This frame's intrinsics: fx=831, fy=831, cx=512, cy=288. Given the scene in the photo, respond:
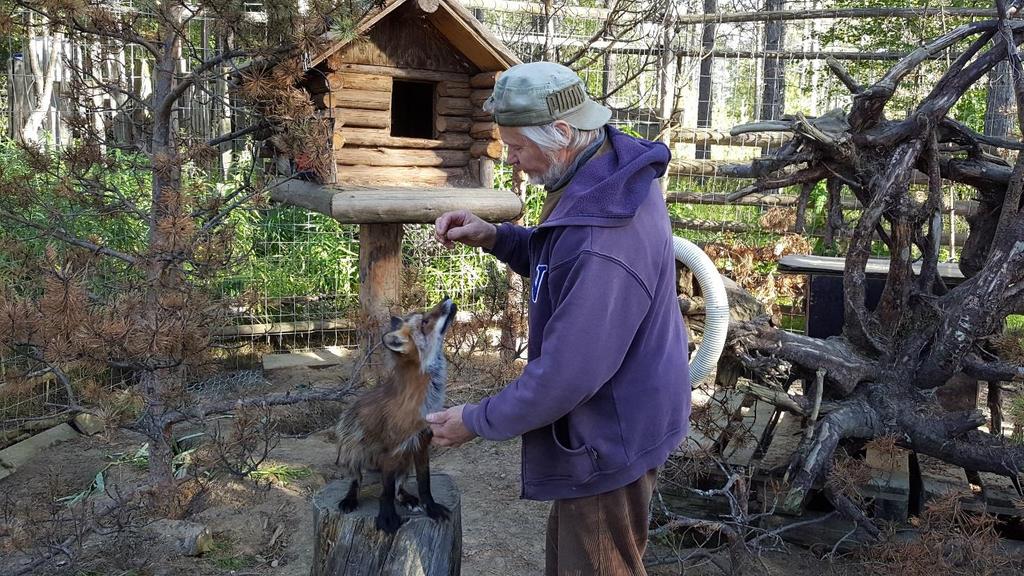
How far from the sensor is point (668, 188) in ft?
32.8

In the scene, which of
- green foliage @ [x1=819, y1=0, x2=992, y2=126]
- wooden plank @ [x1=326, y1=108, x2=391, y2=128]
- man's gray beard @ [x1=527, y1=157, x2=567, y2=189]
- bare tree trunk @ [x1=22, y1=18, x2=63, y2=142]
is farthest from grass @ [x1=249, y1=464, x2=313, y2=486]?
green foliage @ [x1=819, y1=0, x2=992, y2=126]

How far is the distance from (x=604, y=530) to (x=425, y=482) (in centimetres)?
102

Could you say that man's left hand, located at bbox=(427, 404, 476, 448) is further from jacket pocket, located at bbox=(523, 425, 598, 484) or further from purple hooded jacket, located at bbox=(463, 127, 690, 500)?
jacket pocket, located at bbox=(523, 425, 598, 484)

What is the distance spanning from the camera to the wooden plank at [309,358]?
7758 mm

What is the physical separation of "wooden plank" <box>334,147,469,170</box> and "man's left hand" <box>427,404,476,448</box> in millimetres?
3120

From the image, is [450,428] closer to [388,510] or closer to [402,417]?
[402,417]

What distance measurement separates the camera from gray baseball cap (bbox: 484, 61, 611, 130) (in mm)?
2381

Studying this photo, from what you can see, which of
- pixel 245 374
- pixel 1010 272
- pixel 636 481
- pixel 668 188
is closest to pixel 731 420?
pixel 1010 272

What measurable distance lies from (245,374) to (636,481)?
5.58 meters

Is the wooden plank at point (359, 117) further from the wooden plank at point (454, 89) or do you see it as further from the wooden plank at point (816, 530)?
the wooden plank at point (816, 530)

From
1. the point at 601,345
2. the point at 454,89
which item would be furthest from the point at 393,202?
the point at 601,345

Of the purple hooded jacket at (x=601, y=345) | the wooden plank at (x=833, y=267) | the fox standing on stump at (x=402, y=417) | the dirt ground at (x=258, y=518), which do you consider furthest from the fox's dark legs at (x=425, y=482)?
the wooden plank at (x=833, y=267)

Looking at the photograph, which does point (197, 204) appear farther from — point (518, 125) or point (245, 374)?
point (245, 374)

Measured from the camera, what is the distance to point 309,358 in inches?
316
